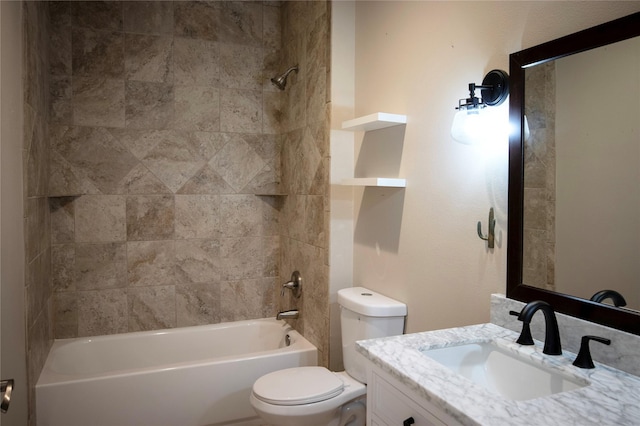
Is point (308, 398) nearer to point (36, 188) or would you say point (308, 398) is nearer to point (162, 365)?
point (162, 365)

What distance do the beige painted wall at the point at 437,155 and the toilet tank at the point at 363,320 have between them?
0.22 feet

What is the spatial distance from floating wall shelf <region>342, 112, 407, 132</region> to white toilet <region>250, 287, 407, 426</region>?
35.0 inches

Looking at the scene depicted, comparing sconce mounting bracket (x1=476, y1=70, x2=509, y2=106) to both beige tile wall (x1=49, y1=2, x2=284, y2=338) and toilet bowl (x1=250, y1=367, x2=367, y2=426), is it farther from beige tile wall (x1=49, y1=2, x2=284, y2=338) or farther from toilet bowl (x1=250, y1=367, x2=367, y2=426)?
beige tile wall (x1=49, y1=2, x2=284, y2=338)

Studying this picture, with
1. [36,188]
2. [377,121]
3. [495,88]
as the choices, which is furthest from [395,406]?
[36,188]

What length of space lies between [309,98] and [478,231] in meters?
1.58

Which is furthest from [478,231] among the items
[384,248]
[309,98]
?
[309,98]

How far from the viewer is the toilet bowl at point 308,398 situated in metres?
2.01

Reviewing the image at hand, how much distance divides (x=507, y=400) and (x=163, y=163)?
2.67m

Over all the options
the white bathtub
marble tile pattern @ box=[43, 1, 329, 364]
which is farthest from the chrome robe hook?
the white bathtub

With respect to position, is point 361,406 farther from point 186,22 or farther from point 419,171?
point 186,22

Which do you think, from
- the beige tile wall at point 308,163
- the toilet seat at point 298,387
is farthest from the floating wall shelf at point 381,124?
the toilet seat at point 298,387

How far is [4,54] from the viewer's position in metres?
1.66

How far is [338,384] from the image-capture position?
84.5 inches

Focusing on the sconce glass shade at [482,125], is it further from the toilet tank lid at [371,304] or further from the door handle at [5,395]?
the door handle at [5,395]
